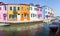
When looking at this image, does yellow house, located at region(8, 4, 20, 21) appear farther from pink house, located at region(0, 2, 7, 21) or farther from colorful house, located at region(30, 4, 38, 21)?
colorful house, located at region(30, 4, 38, 21)

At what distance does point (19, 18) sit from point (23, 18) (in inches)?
2.4

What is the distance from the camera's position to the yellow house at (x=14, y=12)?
2.94 meters

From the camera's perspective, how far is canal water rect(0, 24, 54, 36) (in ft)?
9.71

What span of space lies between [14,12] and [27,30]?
13.4 inches

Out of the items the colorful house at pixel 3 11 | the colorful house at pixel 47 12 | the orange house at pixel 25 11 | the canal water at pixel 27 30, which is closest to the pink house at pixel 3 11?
the colorful house at pixel 3 11

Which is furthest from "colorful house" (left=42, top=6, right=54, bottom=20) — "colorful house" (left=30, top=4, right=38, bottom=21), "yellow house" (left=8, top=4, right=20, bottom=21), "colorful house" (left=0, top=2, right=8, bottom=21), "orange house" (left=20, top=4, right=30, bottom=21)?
"colorful house" (left=0, top=2, right=8, bottom=21)

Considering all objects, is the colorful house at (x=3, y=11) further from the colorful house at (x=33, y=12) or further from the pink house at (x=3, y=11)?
the colorful house at (x=33, y=12)

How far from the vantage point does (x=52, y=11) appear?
9.56 ft

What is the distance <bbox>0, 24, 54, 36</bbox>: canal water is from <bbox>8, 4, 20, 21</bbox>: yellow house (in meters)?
0.14

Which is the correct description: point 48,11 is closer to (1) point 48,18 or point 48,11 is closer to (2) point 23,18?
(1) point 48,18

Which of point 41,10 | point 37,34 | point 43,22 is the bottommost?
point 37,34

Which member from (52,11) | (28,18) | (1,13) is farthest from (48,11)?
(1,13)

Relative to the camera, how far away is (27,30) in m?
3.01

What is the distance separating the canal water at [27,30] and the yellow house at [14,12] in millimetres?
137
